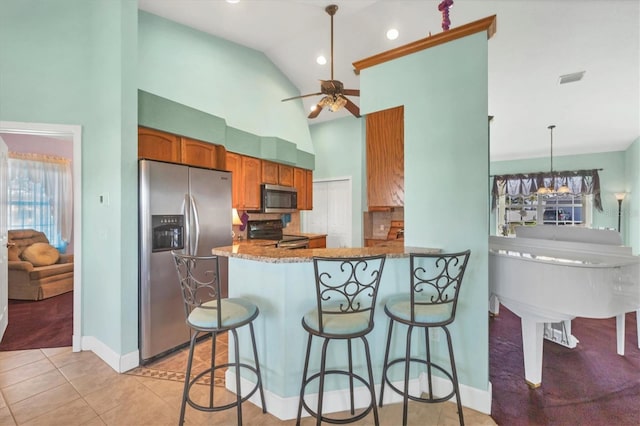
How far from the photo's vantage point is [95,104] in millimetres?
2652

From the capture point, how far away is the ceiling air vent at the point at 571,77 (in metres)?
3.94

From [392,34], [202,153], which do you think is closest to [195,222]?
[202,153]

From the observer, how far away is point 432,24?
3.46 m

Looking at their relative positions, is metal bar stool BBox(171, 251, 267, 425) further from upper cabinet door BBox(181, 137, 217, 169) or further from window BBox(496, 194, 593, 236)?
window BBox(496, 194, 593, 236)

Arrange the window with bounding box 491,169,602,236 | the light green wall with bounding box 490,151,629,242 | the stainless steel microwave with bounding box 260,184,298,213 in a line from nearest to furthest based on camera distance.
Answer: the stainless steel microwave with bounding box 260,184,298,213
the light green wall with bounding box 490,151,629,242
the window with bounding box 491,169,602,236

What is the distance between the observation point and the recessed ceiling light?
3.66m

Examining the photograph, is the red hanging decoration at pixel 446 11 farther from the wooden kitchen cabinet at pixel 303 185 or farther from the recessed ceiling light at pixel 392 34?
the wooden kitchen cabinet at pixel 303 185

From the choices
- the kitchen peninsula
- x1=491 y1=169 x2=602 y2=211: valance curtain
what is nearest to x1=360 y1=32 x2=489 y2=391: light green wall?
the kitchen peninsula

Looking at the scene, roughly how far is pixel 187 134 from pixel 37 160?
4.33 m

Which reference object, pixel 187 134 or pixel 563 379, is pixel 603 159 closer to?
pixel 563 379

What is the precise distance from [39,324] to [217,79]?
140 inches

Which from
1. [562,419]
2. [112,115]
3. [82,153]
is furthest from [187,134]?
[562,419]

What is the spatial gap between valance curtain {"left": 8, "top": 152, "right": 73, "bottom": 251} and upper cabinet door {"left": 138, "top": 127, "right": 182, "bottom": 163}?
13.8 feet

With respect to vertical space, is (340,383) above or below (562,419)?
above
